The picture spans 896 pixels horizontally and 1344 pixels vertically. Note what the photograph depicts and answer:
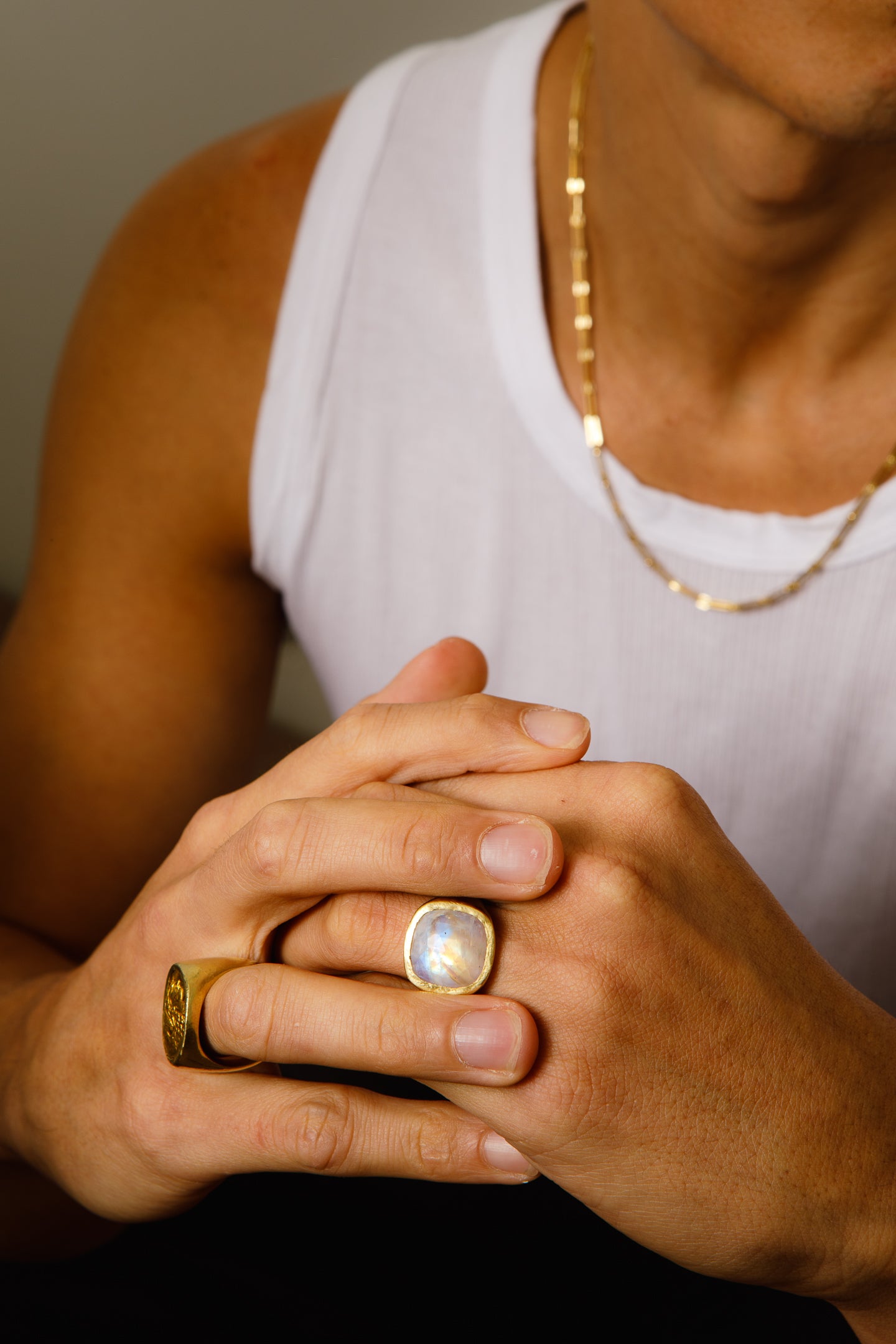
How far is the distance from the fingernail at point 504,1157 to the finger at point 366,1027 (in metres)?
0.06

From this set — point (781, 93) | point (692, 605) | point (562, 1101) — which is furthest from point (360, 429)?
point (562, 1101)

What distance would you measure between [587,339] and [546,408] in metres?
0.07

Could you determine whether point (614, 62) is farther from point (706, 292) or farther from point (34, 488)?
point (34, 488)

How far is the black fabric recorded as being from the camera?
2.92 ft

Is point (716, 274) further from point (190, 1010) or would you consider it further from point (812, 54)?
point (190, 1010)

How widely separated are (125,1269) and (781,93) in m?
0.98

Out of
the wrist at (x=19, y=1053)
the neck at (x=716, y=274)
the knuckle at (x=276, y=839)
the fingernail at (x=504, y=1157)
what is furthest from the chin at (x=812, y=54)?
the wrist at (x=19, y=1053)

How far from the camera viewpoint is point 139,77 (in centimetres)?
165

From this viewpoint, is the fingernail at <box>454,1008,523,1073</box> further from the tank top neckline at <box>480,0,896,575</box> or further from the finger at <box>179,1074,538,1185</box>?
the tank top neckline at <box>480,0,896,575</box>

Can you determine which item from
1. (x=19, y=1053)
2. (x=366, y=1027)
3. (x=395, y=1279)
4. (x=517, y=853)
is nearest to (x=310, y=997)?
(x=366, y=1027)

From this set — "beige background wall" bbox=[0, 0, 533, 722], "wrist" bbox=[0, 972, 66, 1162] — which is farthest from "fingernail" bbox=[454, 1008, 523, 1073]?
"beige background wall" bbox=[0, 0, 533, 722]

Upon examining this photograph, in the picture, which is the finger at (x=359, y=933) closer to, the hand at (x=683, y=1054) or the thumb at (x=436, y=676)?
the hand at (x=683, y=1054)

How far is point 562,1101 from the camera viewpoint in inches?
22.2

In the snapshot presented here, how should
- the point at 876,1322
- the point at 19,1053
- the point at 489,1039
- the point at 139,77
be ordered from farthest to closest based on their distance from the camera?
the point at 139,77
the point at 19,1053
the point at 876,1322
the point at 489,1039
